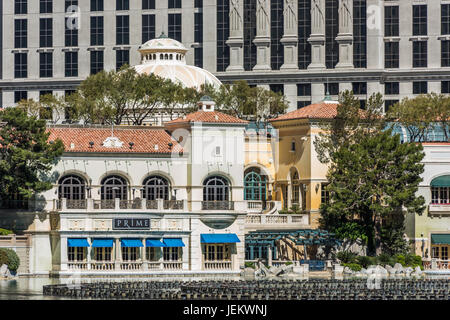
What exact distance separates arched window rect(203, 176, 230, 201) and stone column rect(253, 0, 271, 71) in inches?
2693

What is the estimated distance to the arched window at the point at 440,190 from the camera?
413 ft

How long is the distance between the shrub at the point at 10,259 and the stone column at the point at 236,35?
80.6 meters

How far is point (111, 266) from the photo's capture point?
113250 mm

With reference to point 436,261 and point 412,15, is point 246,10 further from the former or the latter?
point 436,261

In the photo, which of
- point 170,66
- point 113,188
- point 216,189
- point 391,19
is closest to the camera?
point 113,188

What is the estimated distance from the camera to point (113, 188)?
119 meters

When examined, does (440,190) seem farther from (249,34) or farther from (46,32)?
(46,32)

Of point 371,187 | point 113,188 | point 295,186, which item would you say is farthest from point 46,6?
point 371,187

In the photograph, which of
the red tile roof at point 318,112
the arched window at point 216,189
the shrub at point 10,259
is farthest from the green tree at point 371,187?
the shrub at point 10,259

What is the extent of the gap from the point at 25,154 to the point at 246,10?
259 ft

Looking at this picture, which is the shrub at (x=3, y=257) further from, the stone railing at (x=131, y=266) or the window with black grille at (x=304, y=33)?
the window with black grille at (x=304, y=33)

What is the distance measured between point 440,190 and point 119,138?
30.0 metres

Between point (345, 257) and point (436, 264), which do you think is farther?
point (345, 257)
